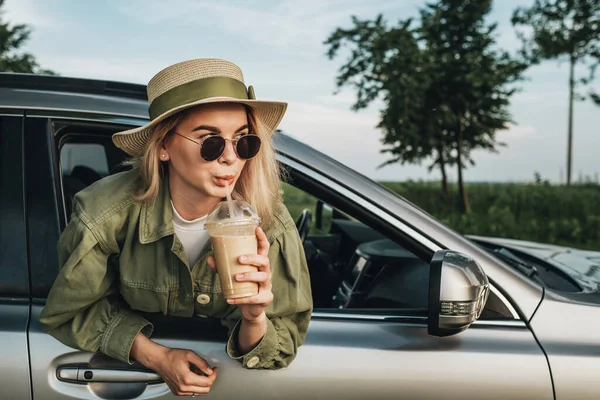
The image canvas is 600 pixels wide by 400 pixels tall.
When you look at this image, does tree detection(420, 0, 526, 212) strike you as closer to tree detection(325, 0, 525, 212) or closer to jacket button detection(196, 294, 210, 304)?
tree detection(325, 0, 525, 212)

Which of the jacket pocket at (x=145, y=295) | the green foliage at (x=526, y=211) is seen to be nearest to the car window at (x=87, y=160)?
the jacket pocket at (x=145, y=295)

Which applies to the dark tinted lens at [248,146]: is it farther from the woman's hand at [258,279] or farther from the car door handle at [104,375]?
the car door handle at [104,375]

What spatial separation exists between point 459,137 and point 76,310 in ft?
48.3

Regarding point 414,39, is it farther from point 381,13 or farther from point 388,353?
point 388,353

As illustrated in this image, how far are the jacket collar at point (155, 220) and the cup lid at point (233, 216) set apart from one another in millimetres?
183

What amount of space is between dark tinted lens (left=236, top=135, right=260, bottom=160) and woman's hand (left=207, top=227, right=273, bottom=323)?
0.27m

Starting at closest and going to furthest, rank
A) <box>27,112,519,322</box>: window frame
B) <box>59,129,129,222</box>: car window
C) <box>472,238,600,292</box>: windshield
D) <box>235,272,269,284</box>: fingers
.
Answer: <box>235,272,269,284</box>: fingers, <box>27,112,519,322</box>: window frame, <box>472,238,600,292</box>: windshield, <box>59,129,129,222</box>: car window

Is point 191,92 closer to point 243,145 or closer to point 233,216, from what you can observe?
point 243,145

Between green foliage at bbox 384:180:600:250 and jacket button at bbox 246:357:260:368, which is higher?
jacket button at bbox 246:357:260:368

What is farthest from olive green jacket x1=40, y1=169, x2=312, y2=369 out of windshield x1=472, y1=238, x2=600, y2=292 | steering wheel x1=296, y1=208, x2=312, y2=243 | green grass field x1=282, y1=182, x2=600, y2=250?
green grass field x1=282, y1=182, x2=600, y2=250

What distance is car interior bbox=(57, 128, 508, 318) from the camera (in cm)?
194

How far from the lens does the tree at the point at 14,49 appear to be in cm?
1784

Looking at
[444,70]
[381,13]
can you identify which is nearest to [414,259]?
[381,13]

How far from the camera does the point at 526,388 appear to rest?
1794 mm
